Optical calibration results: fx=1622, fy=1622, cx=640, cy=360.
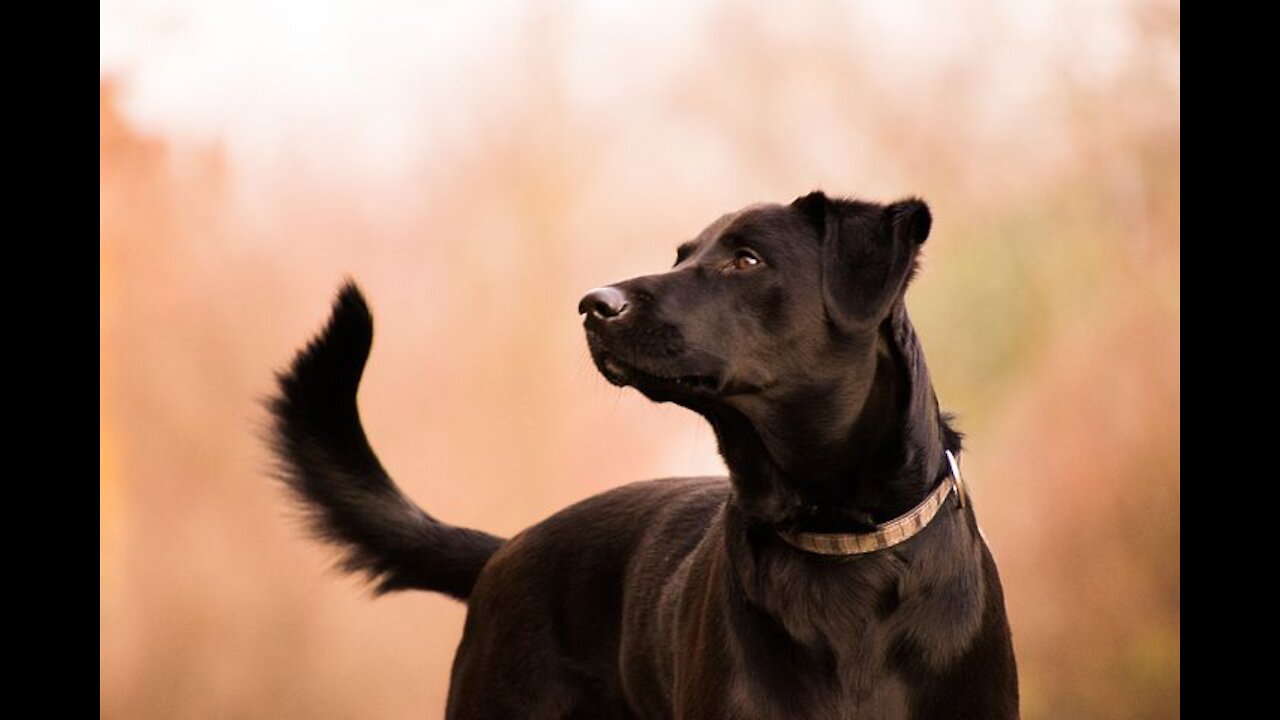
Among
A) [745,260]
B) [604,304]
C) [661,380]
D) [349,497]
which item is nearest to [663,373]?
[661,380]

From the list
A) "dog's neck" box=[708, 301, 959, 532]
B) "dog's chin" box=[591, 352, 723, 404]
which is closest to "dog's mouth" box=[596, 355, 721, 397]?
"dog's chin" box=[591, 352, 723, 404]

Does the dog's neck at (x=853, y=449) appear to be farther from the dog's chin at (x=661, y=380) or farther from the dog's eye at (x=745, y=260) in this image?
the dog's eye at (x=745, y=260)

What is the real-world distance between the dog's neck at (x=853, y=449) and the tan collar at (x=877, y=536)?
2 cm

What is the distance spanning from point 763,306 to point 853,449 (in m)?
0.30

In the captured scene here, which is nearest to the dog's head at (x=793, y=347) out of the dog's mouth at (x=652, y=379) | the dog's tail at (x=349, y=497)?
the dog's mouth at (x=652, y=379)

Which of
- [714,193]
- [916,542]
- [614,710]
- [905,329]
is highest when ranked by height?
[714,193]

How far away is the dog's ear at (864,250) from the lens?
2.90 m

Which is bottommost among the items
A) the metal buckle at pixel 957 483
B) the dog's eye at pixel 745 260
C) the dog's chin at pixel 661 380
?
the metal buckle at pixel 957 483

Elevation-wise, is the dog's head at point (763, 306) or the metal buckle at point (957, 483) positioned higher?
the dog's head at point (763, 306)

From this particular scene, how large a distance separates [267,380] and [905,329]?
2837mm

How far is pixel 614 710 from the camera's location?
3.50 meters

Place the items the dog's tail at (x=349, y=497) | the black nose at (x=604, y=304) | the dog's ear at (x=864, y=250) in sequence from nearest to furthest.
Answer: the black nose at (x=604, y=304), the dog's ear at (x=864, y=250), the dog's tail at (x=349, y=497)

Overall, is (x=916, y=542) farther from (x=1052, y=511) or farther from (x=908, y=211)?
(x=1052, y=511)

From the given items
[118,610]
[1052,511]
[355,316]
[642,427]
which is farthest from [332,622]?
[1052,511]
